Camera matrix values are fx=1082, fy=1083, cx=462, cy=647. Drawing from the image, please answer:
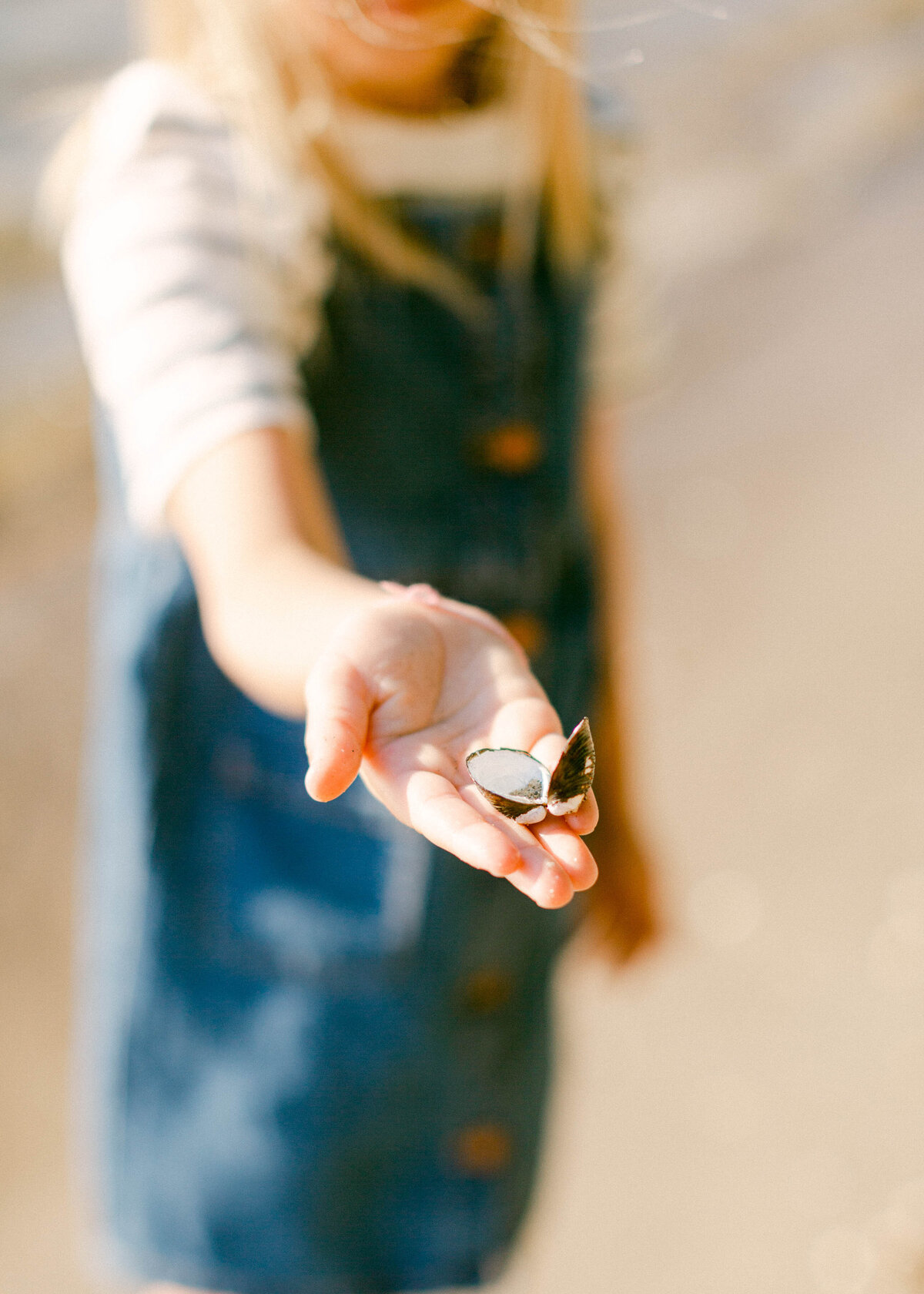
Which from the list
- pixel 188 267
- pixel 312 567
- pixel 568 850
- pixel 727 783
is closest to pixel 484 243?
pixel 188 267

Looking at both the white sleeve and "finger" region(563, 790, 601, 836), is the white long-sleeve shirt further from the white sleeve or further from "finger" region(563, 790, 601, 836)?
"finger" region(563, 790, 601, 836)

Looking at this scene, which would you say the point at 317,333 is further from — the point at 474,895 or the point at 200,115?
the point at 474,895

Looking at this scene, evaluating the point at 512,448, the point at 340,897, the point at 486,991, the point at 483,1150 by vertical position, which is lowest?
the point at 483,1150

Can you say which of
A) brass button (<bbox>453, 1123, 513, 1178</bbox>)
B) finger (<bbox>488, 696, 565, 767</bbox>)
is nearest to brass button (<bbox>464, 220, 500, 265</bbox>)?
finger (<bbox>488, 696, 565, 767</bbox>)

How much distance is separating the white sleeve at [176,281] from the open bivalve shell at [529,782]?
1.60 ft

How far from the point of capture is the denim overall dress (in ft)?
4.50

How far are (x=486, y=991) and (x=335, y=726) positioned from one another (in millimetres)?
952

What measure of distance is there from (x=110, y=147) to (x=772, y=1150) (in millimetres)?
2120

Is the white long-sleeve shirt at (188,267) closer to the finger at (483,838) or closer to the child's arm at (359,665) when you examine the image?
the child's arm at (359,665)

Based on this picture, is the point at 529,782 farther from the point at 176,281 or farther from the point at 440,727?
the point at 176,281

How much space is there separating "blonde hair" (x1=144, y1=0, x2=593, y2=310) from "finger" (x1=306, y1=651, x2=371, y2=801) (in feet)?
2.39

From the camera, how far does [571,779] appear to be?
2.52 ft

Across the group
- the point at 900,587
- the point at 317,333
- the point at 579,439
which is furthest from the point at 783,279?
the point at 317,333

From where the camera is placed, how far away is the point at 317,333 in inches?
51.4
